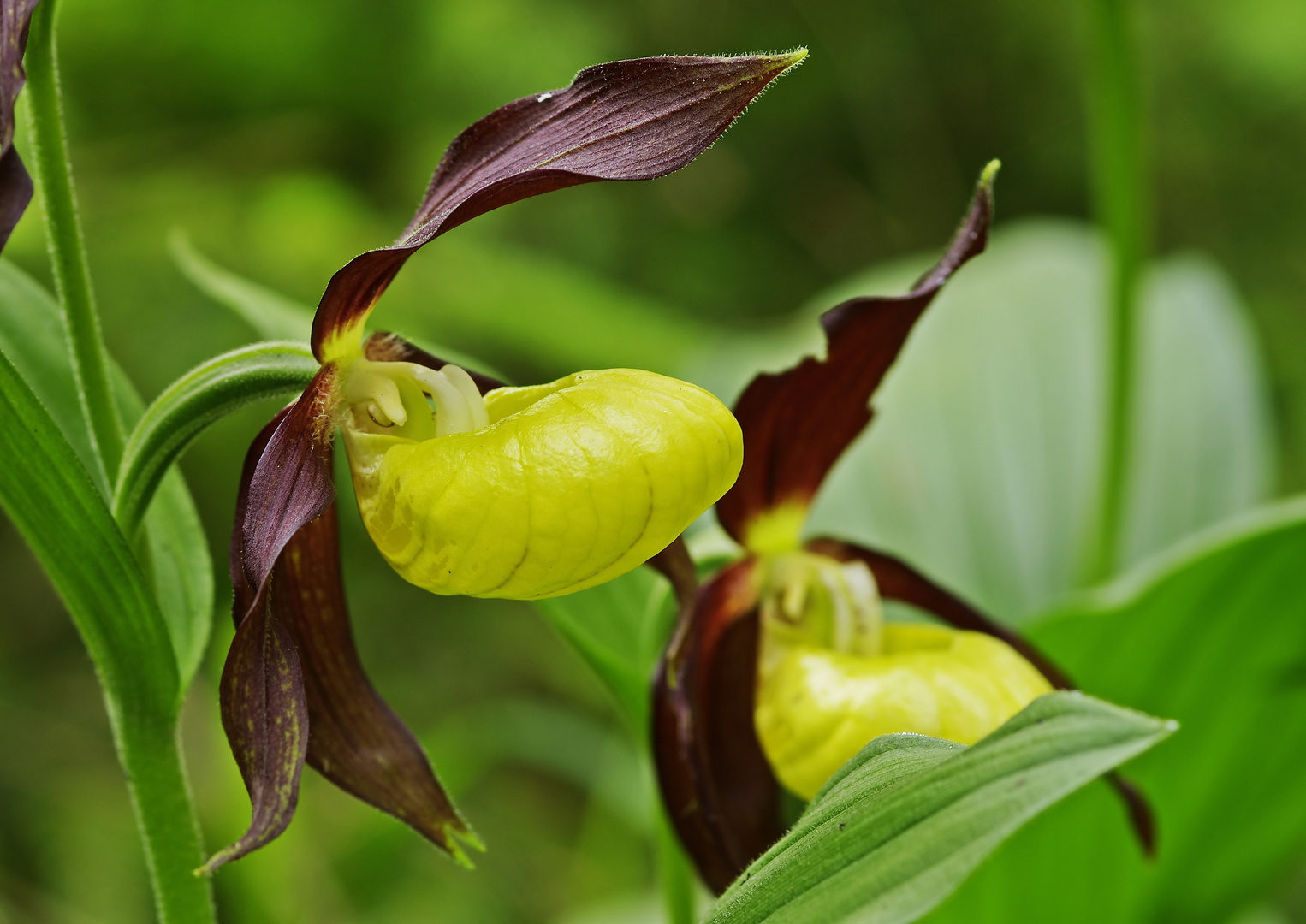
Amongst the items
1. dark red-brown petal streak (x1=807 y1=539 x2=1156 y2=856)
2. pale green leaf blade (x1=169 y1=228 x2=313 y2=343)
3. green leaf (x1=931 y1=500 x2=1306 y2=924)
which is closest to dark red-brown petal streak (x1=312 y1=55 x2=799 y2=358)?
pale green leaf blade (x1=169 y1=228 x2=313 y2=343)

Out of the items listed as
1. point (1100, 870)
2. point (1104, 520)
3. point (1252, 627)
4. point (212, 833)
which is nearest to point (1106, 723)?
point (1252, 627)

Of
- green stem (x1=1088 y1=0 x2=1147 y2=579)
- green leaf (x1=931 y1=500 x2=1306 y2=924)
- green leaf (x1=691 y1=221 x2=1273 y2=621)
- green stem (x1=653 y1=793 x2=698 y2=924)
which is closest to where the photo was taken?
green stem (x1=653 y1=793 x2=698 y2=924)

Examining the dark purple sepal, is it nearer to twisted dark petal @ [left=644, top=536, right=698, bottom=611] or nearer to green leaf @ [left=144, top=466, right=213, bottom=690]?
green leaf @ [left=144, top=466, right=213, bottom=690]

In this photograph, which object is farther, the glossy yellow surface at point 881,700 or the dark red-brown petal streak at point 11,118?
the glossy yellow surface at point 881,700

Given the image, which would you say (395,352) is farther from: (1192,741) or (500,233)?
(500,233)

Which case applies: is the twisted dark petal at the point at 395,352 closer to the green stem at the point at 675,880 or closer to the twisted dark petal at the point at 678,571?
the twisted dark petal at the point at 678,571

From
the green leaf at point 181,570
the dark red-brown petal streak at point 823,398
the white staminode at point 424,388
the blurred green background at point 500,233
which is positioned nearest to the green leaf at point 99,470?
the green leaf at point 181,570

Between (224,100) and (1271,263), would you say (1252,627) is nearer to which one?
(224,100)
